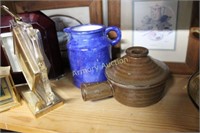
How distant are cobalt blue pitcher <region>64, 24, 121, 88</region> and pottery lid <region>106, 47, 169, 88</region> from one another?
0.06 metres

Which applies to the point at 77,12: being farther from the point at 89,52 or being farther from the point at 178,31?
the point at 178,31

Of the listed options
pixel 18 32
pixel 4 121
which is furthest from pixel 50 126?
pixel 18 32

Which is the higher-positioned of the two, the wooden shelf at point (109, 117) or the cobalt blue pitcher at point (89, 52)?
the cobalt blue pitcher at point (89, 52)

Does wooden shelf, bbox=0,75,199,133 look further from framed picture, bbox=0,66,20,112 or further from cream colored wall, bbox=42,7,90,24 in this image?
cream colored wall, bbox=42,7,90,24

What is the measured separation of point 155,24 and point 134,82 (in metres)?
0.24

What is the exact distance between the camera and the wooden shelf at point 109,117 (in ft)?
1.38

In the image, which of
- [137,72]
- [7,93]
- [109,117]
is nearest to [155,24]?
[137,72]

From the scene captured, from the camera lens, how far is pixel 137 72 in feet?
1.48

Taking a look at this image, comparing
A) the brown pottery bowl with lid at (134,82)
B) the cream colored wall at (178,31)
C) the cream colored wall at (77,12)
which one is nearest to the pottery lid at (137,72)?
the brown pottery bowl with lid at (134,82)

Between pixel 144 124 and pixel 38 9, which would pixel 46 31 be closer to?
pixel 38 9

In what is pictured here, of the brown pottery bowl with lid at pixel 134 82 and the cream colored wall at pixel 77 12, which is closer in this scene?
the brown pottery bowl with lid at pixel 134 82

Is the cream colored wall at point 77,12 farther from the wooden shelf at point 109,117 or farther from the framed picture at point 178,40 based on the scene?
the wooden shelf at point 109,117

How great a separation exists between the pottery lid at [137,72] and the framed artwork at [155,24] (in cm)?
14

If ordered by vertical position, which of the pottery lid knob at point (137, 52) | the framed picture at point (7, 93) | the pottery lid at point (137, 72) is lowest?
the framed picture at point (7, 93)
